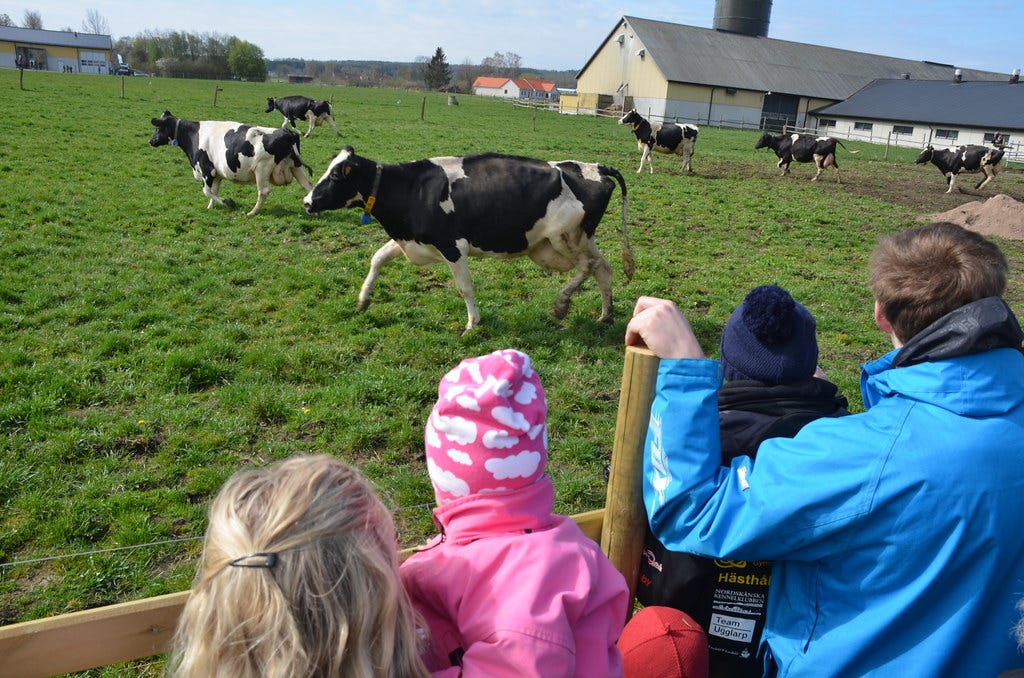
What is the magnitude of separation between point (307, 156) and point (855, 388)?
14.5 meters

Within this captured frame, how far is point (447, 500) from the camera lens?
68.9 inches

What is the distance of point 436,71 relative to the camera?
277ft

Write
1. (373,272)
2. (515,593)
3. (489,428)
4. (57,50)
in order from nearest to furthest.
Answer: (515,593) < (489,428) < (373,272) < (57,50)

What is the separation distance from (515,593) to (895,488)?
91 cm

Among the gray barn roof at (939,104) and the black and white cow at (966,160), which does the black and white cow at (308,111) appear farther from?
the gray barn roof at (939,104)

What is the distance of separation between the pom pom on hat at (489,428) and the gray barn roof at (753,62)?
55727 mm

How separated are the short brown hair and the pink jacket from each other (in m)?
1.06

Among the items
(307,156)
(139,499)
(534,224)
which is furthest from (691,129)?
(139,499)

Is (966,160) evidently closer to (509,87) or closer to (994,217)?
(994,217)

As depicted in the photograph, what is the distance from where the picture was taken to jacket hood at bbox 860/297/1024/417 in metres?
1.68

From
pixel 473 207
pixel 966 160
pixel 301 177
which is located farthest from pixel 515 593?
pixel 966 160

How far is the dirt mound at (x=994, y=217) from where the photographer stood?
1345 cm

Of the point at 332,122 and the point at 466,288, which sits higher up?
the point at 332,122

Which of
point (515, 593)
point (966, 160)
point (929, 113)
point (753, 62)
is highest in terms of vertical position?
point (753, 62)
